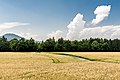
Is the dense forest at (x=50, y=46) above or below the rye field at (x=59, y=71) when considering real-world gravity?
above

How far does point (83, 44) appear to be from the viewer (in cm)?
17638

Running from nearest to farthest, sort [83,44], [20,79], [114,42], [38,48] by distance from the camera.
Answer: [20,79] → [38,48] → [83,44] → [114,42]

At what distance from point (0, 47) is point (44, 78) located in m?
153

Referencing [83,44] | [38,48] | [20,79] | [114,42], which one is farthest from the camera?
[114,42]

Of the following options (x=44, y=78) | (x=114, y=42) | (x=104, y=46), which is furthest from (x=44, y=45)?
(x=44, y=78)

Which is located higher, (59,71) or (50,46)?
(50,46)

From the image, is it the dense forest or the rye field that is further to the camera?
the dense forest

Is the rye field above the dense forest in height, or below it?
below

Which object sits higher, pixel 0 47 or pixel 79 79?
pixel 0 47

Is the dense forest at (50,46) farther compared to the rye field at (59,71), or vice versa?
the dense forest at (50,46)

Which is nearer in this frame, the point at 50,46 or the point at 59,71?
the point at 59,71

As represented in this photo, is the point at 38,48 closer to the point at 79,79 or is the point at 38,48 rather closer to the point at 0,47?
the point at 0,47

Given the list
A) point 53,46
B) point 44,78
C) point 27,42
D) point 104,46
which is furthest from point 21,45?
point 44,78

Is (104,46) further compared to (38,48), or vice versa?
(104,46)
